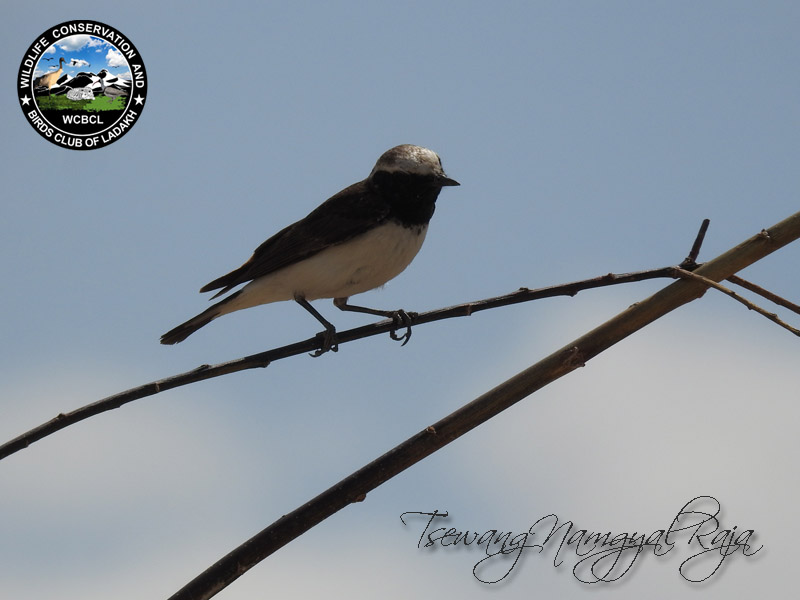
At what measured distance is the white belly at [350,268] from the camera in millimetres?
6961

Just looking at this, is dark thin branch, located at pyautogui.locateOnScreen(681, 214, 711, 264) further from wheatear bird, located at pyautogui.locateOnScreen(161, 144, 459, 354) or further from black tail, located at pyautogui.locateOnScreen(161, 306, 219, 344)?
black tail, located at pyautogui.locateOnScreen(161, 306, 219, 344)

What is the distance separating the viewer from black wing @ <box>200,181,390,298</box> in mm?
7039

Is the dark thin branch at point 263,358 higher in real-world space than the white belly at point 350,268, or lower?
lower

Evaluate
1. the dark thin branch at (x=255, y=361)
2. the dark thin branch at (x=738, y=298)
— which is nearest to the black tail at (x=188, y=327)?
the dark thin branch at (x=255, y=361)

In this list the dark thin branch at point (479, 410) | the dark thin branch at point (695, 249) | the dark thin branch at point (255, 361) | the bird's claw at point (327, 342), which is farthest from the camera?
the bird's claw at point (327, 342)

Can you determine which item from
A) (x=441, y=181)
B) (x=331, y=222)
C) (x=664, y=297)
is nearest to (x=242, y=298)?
(x=331, y=222)

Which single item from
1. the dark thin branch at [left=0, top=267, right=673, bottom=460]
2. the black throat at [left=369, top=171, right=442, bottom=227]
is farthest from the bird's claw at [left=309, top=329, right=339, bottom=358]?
the black throat at [left=369, top=171, right=442, bottom=227]

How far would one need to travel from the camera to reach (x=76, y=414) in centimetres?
257

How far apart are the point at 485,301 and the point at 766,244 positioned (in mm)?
936

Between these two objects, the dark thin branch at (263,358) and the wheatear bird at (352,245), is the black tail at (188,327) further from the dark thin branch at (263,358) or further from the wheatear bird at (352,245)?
the dark thin branch at (263,358)

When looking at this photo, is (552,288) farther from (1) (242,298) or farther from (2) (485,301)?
(1) (242,298)

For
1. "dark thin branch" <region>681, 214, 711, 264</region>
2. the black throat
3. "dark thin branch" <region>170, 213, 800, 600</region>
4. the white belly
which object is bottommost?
"dark thin branch" <region>170, 213, 800, 600</region>

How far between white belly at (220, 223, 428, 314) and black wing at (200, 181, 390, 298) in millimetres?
65

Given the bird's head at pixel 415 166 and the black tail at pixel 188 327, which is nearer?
the bird's head at pixel 415 166
